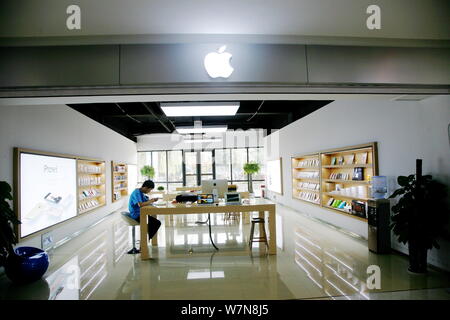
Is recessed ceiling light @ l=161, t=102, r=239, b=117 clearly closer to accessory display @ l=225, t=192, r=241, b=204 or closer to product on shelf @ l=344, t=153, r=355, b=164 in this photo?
accessory display @ l=225, t=192, r=241, b=204

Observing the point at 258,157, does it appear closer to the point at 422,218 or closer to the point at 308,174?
the point at 308,174

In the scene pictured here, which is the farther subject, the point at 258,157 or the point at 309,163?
the point at 258,157

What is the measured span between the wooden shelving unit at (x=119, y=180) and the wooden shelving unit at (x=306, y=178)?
6466 millimetres

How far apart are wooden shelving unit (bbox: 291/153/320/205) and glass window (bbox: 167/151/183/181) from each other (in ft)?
21.6

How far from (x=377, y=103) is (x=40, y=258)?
6.31 meters

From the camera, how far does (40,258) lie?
11.8 feet

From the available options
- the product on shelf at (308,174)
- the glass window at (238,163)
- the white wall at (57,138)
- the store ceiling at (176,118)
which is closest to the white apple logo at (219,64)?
the white wall at (57,138)

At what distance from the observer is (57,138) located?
5.46 meters

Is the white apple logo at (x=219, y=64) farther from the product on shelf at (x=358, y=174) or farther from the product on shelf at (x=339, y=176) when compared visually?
the product on shelf at (x=339, y=176)

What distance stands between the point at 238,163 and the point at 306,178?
226 inches

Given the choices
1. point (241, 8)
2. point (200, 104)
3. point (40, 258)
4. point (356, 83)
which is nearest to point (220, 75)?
point (241, 8)

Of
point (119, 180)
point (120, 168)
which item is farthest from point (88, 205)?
point (120, 168)

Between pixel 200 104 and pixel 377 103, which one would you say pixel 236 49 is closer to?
pixel 200 104

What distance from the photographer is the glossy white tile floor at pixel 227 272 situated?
10.4 feet
